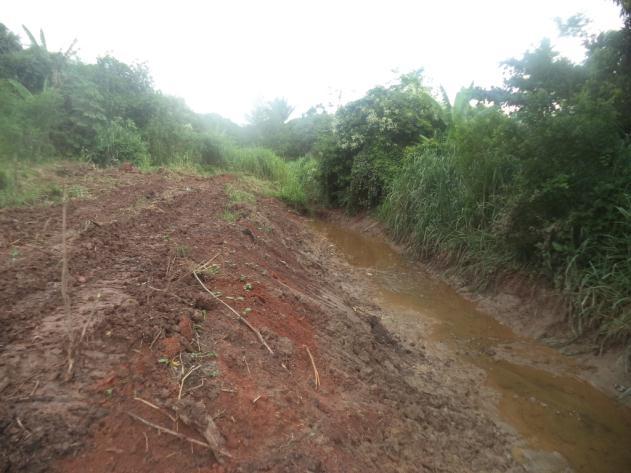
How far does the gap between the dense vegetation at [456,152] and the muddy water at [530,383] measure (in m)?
0.64

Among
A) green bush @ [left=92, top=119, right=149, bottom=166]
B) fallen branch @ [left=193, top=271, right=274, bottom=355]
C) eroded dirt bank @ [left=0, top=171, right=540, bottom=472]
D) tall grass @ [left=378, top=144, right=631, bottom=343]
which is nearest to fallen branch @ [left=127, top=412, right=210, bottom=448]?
eroded dirt bank @ [left=0, top=171, right=540, bottom=472]

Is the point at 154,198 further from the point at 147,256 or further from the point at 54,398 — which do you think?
the point at 54,398

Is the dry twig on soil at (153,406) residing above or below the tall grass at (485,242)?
below

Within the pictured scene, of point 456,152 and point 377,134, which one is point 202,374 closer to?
point 456,152

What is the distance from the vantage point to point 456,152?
7.52 meters

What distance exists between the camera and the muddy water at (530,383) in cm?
313

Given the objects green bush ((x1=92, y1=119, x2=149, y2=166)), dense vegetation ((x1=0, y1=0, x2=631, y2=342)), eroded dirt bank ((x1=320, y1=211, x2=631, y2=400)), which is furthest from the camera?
green bush ((x1=92, y1=119, x2=149, y2=166))

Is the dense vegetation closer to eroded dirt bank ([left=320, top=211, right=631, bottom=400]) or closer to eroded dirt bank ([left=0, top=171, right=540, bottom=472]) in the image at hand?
eroded dirt bank ([left=320, top=211, right=631, bottom=400])

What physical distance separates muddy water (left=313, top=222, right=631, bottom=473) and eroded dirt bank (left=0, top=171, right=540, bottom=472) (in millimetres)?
Answer: 298

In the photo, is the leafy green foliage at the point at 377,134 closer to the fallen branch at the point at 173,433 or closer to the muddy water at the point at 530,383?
the muddy water at the point at 530,383

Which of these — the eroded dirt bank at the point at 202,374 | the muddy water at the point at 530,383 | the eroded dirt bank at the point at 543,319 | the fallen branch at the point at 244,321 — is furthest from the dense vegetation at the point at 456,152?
the fallen branch at the point at 244,321

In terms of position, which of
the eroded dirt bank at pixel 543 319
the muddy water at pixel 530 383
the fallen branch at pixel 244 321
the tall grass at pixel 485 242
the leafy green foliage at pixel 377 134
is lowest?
the muddy water at pixel 530 383

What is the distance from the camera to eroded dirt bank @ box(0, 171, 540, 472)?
5.95 ft

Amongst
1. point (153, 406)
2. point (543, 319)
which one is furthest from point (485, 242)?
point (153, 406)
